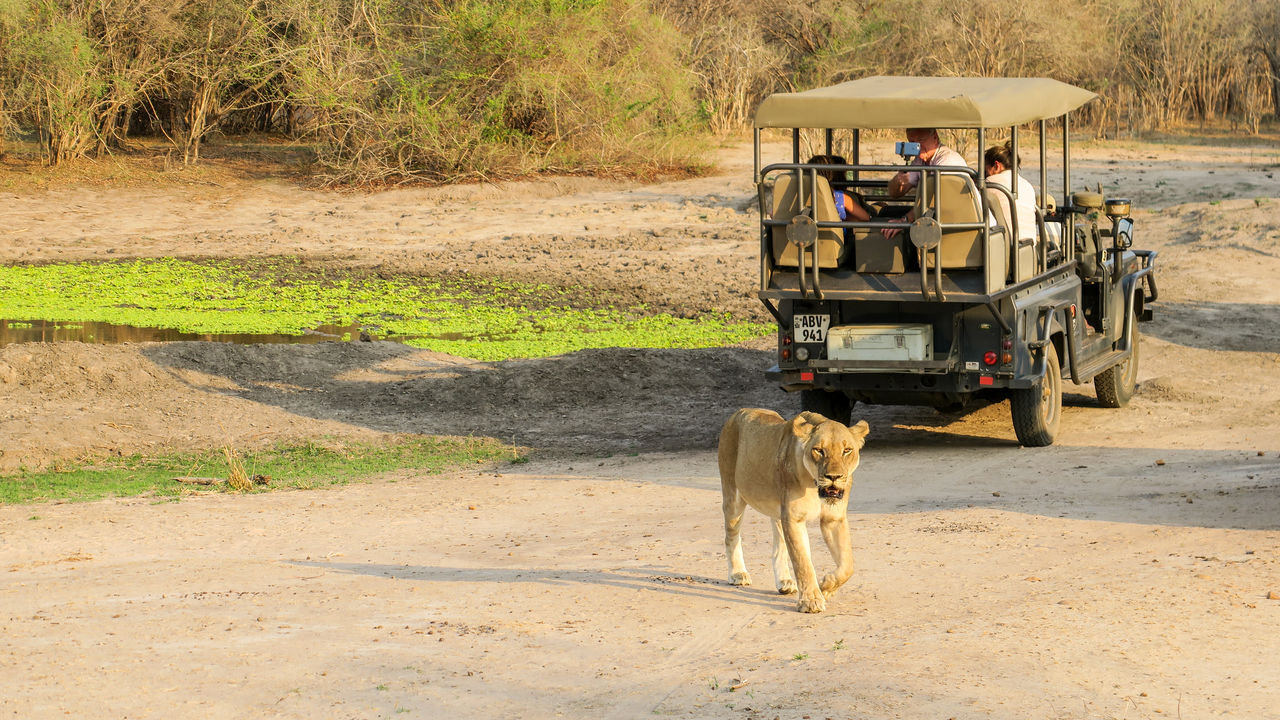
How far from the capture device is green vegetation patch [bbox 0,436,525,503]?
9930 millimetres

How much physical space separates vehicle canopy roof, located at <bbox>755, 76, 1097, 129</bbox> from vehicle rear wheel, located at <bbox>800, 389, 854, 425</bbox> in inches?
74.0

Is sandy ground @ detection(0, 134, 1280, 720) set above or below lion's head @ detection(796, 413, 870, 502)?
below

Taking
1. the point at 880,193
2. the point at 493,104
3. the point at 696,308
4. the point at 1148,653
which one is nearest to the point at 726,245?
the point at 696,308

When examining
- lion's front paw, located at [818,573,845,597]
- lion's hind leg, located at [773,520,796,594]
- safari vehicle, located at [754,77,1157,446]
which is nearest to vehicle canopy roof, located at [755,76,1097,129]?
safari vehicle, located at [754,77,1157,446]

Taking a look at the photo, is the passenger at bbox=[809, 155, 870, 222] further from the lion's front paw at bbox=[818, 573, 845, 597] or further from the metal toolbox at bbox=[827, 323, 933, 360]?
the lion's front paw at bbox=[818, 573, 845, 597]

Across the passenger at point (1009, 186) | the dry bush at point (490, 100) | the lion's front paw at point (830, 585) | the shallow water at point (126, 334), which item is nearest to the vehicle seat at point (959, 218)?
the passenger at point (1009, 186)

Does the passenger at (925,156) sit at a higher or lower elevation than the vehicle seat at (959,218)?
higher

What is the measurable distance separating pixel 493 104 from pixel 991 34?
35.7 ft

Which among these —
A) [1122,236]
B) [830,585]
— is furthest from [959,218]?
[830,585]

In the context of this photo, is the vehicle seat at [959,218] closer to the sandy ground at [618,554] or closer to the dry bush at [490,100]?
the sandy ground at [618,554]

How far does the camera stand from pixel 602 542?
26.5 feet

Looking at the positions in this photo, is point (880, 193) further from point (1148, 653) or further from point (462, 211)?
point (462, 211)

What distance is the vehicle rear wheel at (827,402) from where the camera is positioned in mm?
10773

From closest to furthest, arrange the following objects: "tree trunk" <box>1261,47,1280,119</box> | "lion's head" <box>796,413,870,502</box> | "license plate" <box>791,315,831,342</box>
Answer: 1. "lion's head" <box>796,413,870,502</box>
2. "license plate" <box>791,315,831,342</box>
3. "tree trunk" <box>1261,47,1280,119</box>
